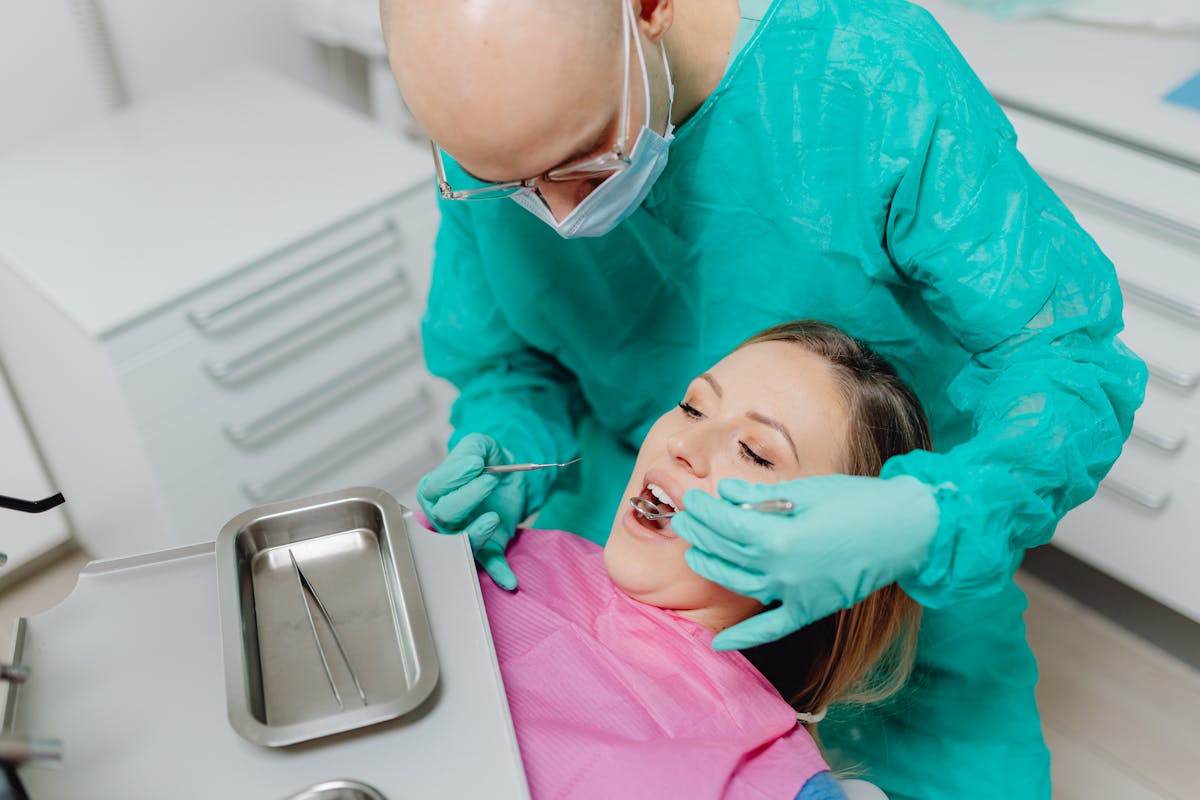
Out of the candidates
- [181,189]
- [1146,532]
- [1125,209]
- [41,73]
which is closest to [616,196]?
[1125,209]

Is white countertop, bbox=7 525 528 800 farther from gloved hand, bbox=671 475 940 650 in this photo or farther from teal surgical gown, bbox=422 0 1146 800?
teal surgical gown, bbox=422 0 1146 800

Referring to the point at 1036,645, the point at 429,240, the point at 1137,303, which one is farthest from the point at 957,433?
the point at 429,240

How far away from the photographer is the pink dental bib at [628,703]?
104 cm

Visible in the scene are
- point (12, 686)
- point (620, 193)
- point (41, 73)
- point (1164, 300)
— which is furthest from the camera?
point (41, 73)

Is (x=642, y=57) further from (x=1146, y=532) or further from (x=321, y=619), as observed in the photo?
(x=1146, y=532)

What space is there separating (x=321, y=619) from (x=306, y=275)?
41.7 inches

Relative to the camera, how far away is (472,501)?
1.26m

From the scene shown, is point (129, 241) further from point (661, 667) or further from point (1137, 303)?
point (1137, 303)

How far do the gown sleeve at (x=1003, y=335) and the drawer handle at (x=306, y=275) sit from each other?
1.11 m

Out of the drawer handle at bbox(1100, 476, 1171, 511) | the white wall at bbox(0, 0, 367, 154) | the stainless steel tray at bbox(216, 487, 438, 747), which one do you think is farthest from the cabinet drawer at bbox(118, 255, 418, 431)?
Answer: the drawer handle at bbox(1100, 476, 1171, 511)

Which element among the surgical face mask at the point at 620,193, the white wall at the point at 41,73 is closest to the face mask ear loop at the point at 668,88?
the surgical face mask at the point at 620,193

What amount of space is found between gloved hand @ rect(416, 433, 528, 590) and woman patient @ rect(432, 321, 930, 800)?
0.03 meters

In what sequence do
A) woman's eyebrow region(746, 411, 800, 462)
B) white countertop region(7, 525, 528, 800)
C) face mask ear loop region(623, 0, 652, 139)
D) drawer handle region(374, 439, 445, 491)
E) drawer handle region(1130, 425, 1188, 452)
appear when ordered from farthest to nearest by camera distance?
drawer handle region(374, 439, 445, 491) → drawer handle region(1130, 425, 1188, 452) → woman's eyebrow region(746, 411, 800, 462) → face mask ear loop region(623, 0, 652, 139) → white countertop region(7, 525, 528, 800)

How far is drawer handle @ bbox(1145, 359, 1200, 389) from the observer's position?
1705 mm
